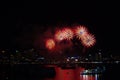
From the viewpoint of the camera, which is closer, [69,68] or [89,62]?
[69,68]

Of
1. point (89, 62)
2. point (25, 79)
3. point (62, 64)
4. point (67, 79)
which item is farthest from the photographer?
point (89, 62)

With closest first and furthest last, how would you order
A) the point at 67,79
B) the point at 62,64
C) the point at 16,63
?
the point at 67,79, the point at 16,63, the point at 62,64

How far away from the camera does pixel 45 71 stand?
204ft

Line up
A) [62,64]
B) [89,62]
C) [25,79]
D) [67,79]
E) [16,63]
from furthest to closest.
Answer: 1. [89,62]
2. [62,64]
3. [16,63]
4. [67,79]
5. [25,79]

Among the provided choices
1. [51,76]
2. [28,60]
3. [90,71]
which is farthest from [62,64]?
[51,76]

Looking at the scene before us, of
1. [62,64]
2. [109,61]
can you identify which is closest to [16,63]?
[62,64]

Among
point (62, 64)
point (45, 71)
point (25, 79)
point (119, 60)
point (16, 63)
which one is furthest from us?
point (119, 60)

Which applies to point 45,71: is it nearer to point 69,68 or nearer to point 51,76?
point 51,76

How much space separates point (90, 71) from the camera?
70.5 metres

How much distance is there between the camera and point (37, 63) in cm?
8856

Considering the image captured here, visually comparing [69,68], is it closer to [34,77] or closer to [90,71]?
[90,71]

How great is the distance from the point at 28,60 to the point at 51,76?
69.1 ft

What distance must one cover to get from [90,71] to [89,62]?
3170 cm

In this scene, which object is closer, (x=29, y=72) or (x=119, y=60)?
(x=29, y=72)
